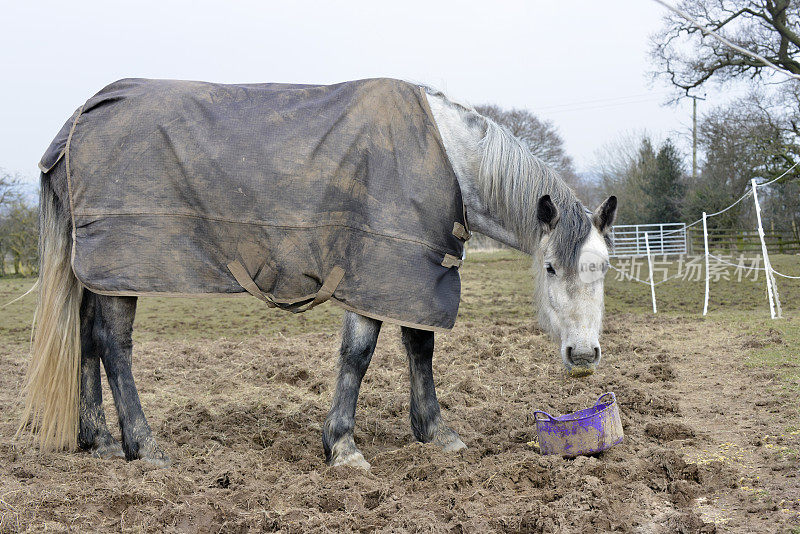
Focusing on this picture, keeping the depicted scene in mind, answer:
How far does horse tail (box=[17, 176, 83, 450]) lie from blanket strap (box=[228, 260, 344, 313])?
1062mm

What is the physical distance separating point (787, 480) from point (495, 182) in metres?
2.07

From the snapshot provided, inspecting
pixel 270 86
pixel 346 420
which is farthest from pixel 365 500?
pixel 270 86

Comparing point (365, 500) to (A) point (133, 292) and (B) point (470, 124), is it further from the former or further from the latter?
(B) point (470, 124)

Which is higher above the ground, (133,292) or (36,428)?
(133,292)

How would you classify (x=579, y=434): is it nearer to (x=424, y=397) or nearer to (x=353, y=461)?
(x=424, y=397)

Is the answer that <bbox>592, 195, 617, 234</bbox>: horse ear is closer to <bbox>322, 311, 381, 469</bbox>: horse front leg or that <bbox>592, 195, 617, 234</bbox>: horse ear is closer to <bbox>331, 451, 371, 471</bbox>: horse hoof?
<bbox>322, 311, 381, 469</bbox>: horse front leg

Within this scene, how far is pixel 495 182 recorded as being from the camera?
3479 mm

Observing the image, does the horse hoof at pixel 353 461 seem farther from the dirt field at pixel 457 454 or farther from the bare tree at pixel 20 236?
the bare tree at pixel 20 236

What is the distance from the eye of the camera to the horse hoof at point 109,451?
3.53m

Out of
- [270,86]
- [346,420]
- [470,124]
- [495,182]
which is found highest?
[270,86]

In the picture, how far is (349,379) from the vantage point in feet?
11.1

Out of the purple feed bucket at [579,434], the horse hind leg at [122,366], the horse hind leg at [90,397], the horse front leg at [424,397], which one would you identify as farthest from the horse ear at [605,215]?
the horse hind leg at [90,397]

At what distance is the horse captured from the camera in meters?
3.23

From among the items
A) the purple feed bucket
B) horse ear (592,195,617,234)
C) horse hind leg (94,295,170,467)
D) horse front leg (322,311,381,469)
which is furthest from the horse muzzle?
horse hind leg (94,295,170,467)
